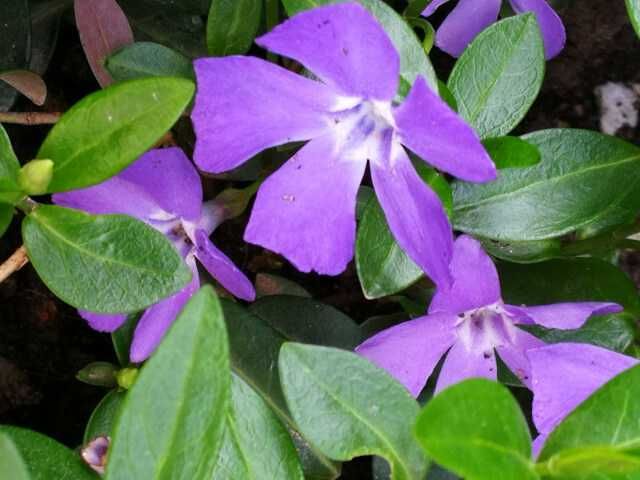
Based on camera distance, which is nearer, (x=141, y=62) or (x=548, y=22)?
(x=141, y=62)

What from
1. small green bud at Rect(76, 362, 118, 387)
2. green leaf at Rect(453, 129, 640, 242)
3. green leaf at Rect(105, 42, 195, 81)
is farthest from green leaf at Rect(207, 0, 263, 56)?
small green bud at Rect(76, 362, 118, 387)

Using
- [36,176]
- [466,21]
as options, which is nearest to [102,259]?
[36,176]

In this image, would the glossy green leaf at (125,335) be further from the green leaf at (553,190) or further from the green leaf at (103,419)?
the green leaf at (553,190)

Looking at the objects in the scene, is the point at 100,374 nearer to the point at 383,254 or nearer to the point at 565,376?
the point at 383,254

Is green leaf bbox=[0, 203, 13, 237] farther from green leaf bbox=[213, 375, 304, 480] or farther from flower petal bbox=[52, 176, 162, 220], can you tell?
green leaf bbox=[213, 375, 304, 480]

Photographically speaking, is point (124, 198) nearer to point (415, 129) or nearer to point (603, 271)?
point (415, 129)
